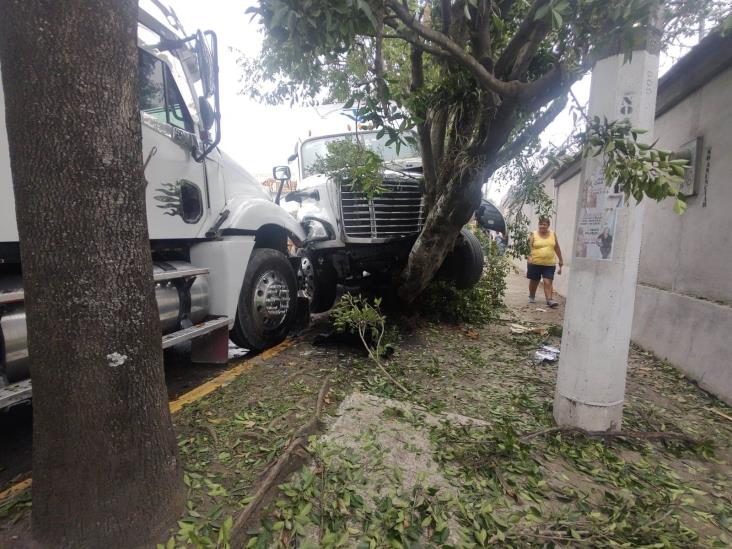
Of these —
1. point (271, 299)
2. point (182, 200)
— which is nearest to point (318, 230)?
A: point (271, 299)

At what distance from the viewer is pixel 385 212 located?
5387 millimetres

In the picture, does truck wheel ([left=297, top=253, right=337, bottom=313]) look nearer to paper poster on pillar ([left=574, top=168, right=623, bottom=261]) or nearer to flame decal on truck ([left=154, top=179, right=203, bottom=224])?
flame decal on truck ([left=154, top=179, right=203, bottom=224])

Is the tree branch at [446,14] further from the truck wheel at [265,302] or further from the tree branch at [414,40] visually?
the truck wheel at [265,302]

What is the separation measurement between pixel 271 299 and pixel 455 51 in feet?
9.09

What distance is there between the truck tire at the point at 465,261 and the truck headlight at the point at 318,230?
1710mm

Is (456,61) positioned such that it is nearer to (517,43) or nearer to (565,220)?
(517,43)

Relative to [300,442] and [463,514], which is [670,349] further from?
[300,442]

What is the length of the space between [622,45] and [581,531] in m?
2.64

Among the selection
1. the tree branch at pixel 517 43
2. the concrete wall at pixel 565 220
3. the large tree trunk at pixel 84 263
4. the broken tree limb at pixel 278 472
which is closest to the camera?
the large tree trunk at pixel 84 263

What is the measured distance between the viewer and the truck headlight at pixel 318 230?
516 cm

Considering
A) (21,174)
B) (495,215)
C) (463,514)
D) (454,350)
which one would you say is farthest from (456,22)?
(463,514)

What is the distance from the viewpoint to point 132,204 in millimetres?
1608

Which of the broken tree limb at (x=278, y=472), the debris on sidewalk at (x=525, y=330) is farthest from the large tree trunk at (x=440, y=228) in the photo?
the broken tree limb at (x=278, y=472)

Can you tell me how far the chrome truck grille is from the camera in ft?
17.3
